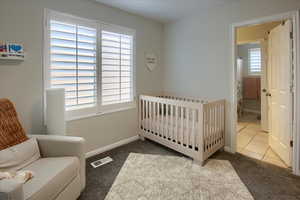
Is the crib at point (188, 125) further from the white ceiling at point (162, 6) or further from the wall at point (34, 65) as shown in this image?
the white ceiling at point (162, 6)

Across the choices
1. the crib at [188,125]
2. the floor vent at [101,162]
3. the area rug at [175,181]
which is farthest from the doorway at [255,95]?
the floor vent at [101,162]

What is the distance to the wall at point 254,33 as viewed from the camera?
12.6ft

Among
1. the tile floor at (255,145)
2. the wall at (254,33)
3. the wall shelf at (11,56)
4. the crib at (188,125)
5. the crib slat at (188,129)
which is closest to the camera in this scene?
the wall shelf at (11,56)

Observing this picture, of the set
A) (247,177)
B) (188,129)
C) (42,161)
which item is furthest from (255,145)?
(42,161)

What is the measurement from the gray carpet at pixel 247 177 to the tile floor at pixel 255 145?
0.67 feet

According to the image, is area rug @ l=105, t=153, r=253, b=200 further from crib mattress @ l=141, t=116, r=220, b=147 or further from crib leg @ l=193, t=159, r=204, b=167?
crib mattress @ l=141, t=116, r=220, b=147

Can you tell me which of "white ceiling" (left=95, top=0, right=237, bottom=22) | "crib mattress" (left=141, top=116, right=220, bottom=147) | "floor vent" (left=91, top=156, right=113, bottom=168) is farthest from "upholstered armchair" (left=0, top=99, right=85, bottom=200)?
"white ceiling" (left=95, top=0, right=237, bottom=22)

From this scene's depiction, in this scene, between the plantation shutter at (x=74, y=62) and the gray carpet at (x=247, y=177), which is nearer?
the gray carpet at (x=247, y=177)

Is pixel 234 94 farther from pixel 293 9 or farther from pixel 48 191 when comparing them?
pixel 48 191

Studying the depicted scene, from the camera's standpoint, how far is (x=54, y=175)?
56.8 inches

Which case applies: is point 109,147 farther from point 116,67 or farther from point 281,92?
point 281,92

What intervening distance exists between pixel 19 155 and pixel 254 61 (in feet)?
23.2

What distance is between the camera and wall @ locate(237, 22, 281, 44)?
12.6 feet

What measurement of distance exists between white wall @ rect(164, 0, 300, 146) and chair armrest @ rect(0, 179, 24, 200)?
2.86 meters
